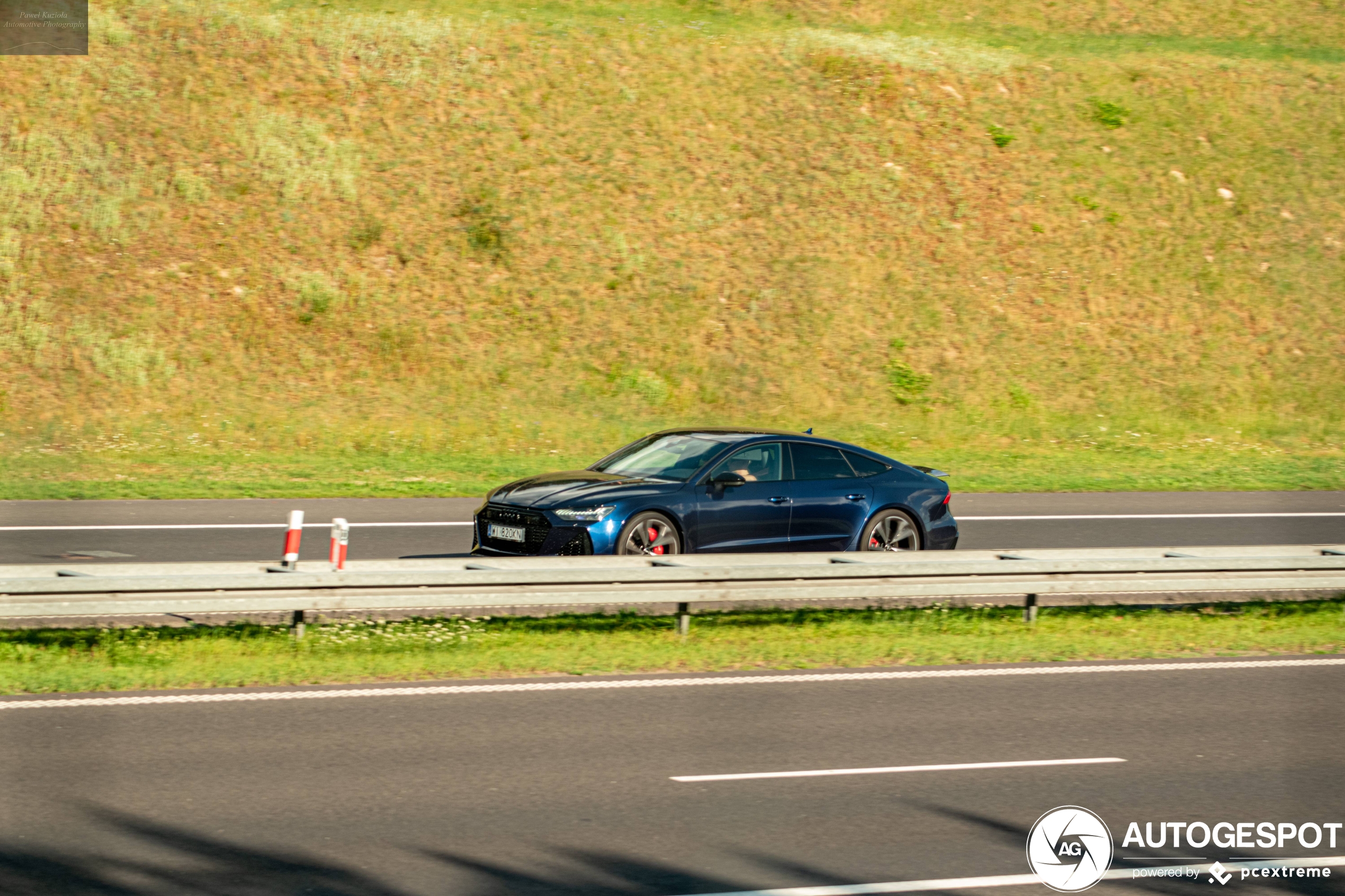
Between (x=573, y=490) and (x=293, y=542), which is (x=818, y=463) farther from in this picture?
(x=293, y=542)

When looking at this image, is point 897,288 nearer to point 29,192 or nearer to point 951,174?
point 951,174

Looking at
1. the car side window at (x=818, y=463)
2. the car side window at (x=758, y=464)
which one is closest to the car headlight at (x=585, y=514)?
the car side window at (x=758, y=464)

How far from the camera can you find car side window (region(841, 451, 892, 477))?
45.0 feet

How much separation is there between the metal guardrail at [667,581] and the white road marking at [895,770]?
354 centimetres

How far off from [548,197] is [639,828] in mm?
26759

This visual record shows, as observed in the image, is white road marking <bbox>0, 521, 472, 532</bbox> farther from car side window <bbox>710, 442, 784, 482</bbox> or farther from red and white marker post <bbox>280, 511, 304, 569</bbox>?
red and white marker post <bbox>280, 511, 304, 569</bbox>

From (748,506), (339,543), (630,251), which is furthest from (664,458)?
(630,251)

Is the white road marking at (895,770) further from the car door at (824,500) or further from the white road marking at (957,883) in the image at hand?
the car door at (824,500)

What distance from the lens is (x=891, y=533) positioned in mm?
13625

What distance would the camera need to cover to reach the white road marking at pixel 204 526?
16.2 meters

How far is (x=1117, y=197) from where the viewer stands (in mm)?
35781

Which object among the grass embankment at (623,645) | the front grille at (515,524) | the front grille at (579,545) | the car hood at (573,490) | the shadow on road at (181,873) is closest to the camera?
the shadow on road at (181,873)

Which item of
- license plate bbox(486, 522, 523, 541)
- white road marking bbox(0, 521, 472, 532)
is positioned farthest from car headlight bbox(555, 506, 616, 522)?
white road marking bbox(0, 521, 472, 532)

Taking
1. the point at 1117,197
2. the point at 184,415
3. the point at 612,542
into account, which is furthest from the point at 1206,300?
the point at 612,542
